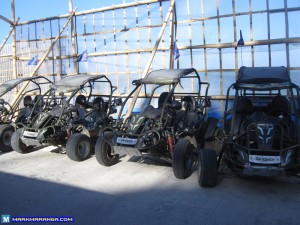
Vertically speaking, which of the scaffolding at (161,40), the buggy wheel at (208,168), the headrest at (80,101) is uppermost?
the scaffolding at (161,40)

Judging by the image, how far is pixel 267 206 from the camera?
381 centimetres

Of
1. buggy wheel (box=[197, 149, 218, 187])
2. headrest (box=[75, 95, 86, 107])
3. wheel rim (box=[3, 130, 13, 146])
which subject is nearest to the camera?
buggy wheel (box=[197, 149, 218, 187])

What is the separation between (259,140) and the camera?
4363 mm

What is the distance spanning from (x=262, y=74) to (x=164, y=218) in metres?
2.98

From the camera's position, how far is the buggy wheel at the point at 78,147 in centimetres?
592

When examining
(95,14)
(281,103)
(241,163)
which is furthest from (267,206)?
(95,14)

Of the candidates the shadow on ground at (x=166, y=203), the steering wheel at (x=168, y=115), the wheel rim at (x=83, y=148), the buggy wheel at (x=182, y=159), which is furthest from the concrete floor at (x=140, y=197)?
the steering wheel at (x=168, y=115)

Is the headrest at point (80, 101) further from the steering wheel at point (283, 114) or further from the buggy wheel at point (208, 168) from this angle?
the steering wheel at point (283, 114)

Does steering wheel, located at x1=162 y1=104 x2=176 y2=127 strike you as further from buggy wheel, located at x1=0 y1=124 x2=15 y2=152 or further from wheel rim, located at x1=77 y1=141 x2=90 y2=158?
buggy wheel, located at x1=0 y1=124 x2=15 y2=152

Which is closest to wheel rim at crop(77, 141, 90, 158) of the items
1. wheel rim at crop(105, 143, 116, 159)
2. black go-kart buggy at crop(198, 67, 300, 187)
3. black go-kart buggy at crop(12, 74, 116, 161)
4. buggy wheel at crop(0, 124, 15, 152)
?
black go-kart buggy at crop(12, 74, 116, 161)

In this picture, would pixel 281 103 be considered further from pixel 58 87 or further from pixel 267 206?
pixel 58 87

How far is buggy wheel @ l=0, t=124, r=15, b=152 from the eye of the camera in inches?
279

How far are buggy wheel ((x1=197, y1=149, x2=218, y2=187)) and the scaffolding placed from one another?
3589 mm

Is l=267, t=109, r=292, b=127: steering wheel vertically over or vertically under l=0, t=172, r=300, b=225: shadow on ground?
over
